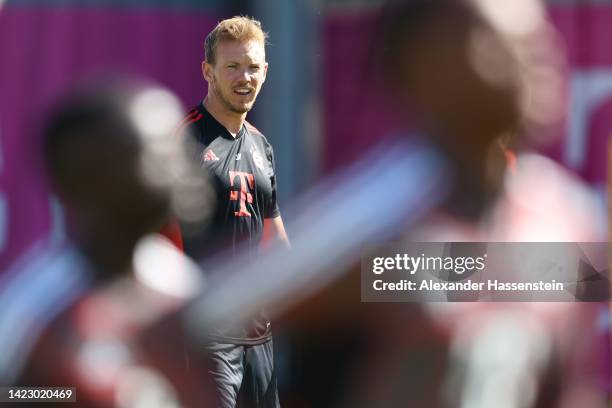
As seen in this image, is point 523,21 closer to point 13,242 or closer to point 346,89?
point 346,89

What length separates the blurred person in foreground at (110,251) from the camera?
44 centimetres

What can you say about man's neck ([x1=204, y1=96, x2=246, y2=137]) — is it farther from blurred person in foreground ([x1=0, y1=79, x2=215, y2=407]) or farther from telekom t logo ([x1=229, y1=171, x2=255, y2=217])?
blurred person in foreground ([x1=0, y1=79, x2=215, y2=407])

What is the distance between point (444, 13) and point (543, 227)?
6.0 inches

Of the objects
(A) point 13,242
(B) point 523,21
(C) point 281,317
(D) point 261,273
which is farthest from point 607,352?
(B) point 523,21

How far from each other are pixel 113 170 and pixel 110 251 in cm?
4

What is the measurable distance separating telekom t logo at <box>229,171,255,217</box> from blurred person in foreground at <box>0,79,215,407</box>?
3.17ft

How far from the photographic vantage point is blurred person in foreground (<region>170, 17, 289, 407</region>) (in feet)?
4.84

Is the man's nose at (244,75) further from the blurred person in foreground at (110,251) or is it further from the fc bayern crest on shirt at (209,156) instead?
the blurred person in foreground at (110,251)

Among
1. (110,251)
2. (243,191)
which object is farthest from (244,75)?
(110,251)

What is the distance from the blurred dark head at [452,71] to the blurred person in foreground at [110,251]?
5.1 inches

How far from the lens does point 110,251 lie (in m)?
0.46

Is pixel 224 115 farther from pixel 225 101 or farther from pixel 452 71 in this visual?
pixel 452 71

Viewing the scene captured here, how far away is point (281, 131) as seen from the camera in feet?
6.52

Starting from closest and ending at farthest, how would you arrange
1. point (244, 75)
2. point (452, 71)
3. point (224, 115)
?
point (452, 71), point (244, 75), point (224, 115)
